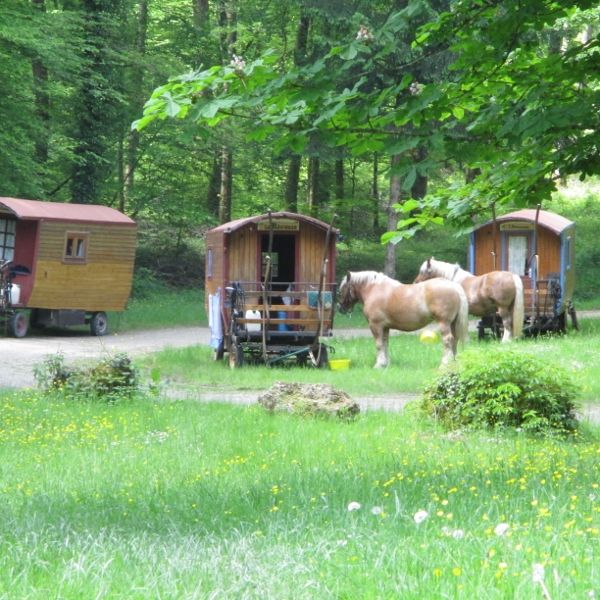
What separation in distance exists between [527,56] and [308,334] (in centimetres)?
1236

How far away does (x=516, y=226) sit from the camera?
95.3 feet

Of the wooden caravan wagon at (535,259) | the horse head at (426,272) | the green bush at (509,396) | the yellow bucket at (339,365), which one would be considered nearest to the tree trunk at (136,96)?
the wooden caravan wagon at (535,259)

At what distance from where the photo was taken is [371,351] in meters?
23.0

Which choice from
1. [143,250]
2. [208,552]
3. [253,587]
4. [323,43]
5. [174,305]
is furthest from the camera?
[143,250]

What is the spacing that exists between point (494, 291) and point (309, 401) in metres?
12.9

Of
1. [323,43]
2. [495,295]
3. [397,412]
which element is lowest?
[397,412]

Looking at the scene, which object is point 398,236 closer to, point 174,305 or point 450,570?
point 450,570

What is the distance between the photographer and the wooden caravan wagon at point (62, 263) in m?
27.2

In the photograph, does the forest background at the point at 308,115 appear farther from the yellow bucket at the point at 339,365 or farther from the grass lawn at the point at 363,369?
the yellow bucket at the point at 339,365

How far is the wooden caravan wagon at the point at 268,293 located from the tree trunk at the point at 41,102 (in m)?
10.0

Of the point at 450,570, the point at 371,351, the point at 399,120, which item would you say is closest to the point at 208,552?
the point at 450,570

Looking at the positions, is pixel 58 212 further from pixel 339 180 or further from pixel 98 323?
pixel 339 180

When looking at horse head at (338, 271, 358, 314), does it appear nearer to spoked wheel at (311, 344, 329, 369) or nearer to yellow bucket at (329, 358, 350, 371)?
spoked wheel at (311, 344, 329, 369)

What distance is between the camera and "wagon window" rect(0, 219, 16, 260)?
28.2m
